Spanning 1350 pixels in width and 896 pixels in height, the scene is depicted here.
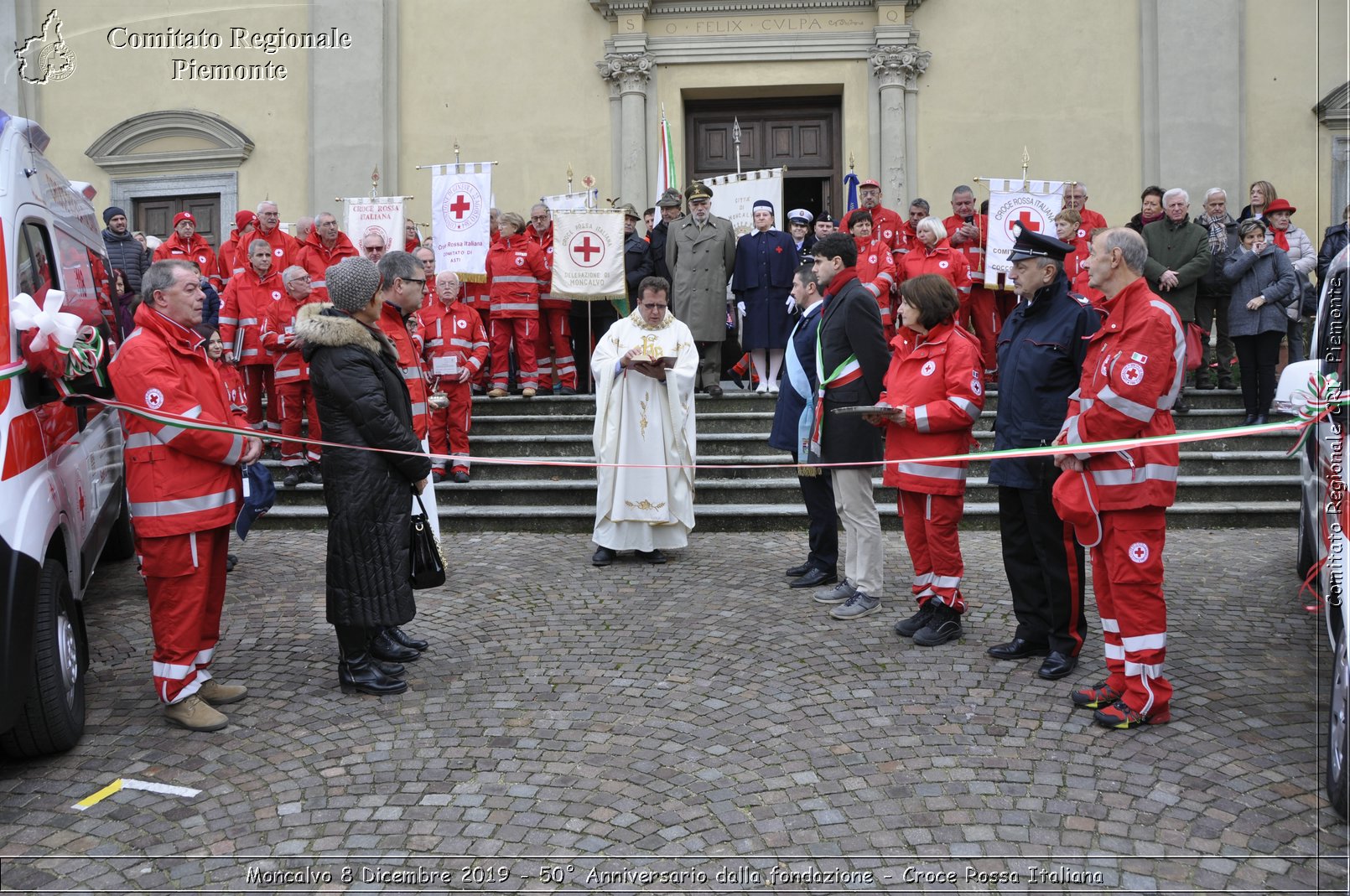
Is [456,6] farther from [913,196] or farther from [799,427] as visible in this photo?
[799,427]

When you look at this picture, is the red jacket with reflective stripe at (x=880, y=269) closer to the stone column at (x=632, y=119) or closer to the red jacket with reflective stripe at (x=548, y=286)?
the red jacket with reflective stripe at (x=548, y=286)

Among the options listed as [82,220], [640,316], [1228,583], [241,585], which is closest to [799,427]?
[640,316]

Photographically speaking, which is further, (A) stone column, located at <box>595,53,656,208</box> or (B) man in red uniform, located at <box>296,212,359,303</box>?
(A) stone column, located at <box>595,53,656,208</box>

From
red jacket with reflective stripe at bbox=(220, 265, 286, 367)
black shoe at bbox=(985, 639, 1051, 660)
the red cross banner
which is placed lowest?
black shoe at bbox=(985, 639, 1051, 660)

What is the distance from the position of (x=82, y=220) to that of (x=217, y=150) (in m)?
10.9

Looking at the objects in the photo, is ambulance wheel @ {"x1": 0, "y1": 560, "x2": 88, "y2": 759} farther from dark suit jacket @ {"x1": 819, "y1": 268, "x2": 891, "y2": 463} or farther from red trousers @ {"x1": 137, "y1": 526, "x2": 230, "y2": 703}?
dark suit jacket @ {"x1": 819, "y1": 268, "x2": 891, "y2": 463}

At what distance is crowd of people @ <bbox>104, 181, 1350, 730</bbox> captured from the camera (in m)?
4.81

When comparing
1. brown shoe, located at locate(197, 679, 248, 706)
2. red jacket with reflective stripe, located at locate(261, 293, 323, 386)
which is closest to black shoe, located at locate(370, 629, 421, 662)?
brown shoe, located at locate(197, 679, 248, 706)

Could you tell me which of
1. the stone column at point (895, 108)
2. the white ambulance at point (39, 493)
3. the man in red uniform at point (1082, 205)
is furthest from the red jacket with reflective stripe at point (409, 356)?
the stone column at point (895, 108)

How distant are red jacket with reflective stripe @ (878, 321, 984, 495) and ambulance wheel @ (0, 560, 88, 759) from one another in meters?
4.05

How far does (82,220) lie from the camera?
6.86 m

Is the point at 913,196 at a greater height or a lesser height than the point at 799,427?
greater

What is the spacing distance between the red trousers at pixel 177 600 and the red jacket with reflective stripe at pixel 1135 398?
3901mm

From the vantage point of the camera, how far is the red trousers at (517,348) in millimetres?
12086
